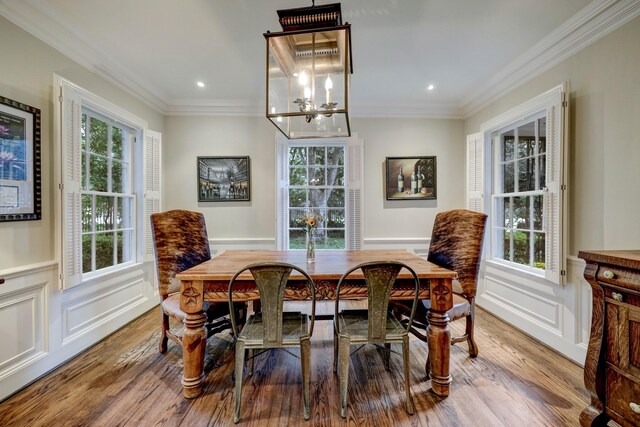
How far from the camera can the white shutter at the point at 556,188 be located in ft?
7.70

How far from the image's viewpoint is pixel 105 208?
9.42 feet

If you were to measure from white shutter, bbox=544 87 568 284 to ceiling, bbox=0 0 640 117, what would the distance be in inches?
20.9

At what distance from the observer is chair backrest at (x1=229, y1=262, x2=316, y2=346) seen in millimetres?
1546

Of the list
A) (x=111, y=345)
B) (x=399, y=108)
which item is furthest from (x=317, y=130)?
(x=111, y=345)

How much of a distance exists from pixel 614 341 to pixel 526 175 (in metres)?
2.04

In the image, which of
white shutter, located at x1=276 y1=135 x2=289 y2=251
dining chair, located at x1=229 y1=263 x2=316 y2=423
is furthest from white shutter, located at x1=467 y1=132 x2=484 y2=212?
dining chair, located at x1=229 y1=263 x2=316 y2=423

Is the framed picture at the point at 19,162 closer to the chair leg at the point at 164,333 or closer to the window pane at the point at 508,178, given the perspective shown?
the chair leg at the point at 164,333

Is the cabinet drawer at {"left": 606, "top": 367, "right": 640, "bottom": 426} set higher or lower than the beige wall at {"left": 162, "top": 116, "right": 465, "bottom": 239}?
lower

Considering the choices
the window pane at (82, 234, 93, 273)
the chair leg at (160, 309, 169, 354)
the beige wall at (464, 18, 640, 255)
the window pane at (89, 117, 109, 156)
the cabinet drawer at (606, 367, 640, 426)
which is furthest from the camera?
the window pane at (89, 117, 109, 156)

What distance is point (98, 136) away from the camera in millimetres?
2801

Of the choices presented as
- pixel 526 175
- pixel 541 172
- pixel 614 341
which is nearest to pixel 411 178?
pixel 526 175

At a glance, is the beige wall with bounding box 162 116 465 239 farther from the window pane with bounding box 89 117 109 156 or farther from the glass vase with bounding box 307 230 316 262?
the glass vase with bounding box 307 230 316 262

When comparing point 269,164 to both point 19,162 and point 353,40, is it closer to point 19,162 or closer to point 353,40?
point 353,40

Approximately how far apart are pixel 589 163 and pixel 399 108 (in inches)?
89.3
